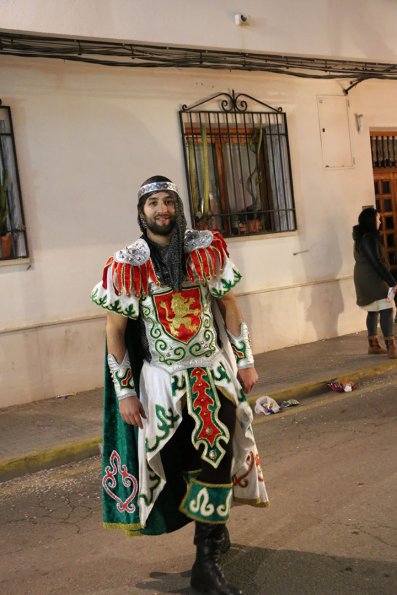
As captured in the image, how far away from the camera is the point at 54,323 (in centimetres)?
812

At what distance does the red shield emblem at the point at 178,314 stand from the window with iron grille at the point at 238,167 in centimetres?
617

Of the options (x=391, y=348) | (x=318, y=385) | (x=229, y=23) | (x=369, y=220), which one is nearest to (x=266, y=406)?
(x=318, y=385)

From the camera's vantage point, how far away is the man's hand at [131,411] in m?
3.24

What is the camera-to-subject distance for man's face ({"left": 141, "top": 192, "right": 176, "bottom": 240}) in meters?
3.35

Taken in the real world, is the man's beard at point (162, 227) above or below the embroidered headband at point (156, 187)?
below

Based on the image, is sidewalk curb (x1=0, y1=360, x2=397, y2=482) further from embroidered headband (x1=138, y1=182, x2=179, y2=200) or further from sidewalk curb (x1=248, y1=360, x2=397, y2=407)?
A: embroidered headband (x1=138, y1=182, x2=179, y2=200)

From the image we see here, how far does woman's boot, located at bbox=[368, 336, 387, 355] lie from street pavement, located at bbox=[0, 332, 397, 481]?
148 mm

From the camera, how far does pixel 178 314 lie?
334 centimetres

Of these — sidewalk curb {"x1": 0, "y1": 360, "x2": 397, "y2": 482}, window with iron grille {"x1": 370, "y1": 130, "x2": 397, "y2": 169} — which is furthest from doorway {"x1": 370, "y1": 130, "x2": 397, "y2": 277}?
sidewalk curb {"x1": 0, "y1": 360, "x2": 397, "y2": 482}

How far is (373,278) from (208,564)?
6299mm

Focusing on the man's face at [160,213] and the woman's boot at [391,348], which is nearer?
the man's face at [160,213]

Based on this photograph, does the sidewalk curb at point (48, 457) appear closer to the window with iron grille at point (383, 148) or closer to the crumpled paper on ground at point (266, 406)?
the crumpled paper on ground at point (266, 406)

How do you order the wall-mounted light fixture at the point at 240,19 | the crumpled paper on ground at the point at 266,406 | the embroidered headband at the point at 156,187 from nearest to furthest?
the embroidered headband at the point at 156,187, the crumpled paper on ground at the point at 266,406, the wall-mounted light fixture at the point at 240,19

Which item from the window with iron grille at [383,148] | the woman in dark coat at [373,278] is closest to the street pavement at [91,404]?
the woman in dark coat at [373,278]
